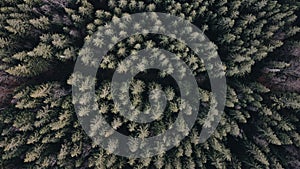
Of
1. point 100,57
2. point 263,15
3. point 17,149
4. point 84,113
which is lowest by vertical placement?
point 17,149

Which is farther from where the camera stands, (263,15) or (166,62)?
(263,15)

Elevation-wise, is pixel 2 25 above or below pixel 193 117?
above

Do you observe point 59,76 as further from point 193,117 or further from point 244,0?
point 244,0

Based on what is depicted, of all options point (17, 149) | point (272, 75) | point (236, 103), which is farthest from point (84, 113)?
point (272, 75)

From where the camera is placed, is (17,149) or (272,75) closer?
(17,149)

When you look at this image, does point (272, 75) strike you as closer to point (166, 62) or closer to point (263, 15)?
point (263, 15)

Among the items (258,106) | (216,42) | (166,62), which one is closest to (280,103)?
(258,106)
